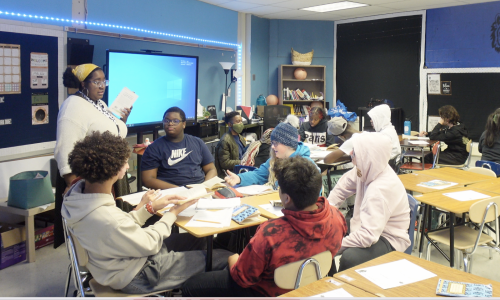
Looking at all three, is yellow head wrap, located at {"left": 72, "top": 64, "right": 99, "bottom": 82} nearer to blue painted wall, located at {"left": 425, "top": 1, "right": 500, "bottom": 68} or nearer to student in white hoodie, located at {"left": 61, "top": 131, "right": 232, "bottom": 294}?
student in white hoodie, located at {"left": 61, "top": 131, "right": 232, "bottom": 294}

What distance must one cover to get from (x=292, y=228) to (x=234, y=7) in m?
6.49

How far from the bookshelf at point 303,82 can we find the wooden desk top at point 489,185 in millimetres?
5496

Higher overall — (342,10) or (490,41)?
(342,10)

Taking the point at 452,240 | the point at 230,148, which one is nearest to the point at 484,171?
the point at 452,240

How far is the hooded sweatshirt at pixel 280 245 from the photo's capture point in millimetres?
1857

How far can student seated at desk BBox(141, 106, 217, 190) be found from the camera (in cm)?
360

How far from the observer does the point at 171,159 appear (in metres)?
3.64

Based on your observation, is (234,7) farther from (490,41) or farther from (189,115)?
(490,41)

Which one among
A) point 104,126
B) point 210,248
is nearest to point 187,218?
point 210,248

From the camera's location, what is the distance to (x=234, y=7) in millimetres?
7648

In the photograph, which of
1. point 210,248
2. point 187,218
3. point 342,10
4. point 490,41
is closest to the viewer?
point 210,248

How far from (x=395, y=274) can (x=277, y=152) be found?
154cm

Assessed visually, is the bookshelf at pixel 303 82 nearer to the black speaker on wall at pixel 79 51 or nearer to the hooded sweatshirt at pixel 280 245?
the black speaker on wall at pixel 79 51

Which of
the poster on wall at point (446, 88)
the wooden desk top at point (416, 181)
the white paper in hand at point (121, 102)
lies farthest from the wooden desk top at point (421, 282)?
the poster on wall at point (446, 88)
